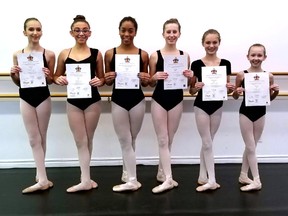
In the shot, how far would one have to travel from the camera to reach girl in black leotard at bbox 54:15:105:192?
2.64 meters

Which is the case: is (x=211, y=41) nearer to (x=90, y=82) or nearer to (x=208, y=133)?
(x=208, y=133)

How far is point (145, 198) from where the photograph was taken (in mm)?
2697

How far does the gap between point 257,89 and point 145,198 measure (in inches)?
53.2

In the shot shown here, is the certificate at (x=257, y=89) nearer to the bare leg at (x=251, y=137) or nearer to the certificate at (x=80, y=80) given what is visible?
the bare leg at (x=251, y=137)

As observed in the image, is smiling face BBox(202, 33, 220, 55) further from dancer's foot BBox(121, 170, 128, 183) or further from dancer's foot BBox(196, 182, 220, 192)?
dancer's foot BBox(121, 170, 128, 183)

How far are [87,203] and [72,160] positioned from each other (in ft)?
3.40

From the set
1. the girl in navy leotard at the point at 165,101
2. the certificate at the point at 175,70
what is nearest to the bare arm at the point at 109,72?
the girl in navy leotard at the point at 165,101

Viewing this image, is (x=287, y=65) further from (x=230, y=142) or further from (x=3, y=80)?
(x=3, y=80)

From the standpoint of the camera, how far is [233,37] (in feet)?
11.4

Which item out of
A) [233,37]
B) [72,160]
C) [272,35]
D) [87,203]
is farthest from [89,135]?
[272,35]

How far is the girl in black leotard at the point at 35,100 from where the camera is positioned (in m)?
2.64

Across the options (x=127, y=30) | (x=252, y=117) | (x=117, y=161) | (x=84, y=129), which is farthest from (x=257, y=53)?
(x=117, y=161)

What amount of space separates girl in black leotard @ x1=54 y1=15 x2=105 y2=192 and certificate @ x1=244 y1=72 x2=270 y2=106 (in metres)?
1.27

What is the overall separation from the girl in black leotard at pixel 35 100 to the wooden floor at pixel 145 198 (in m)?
0.24
